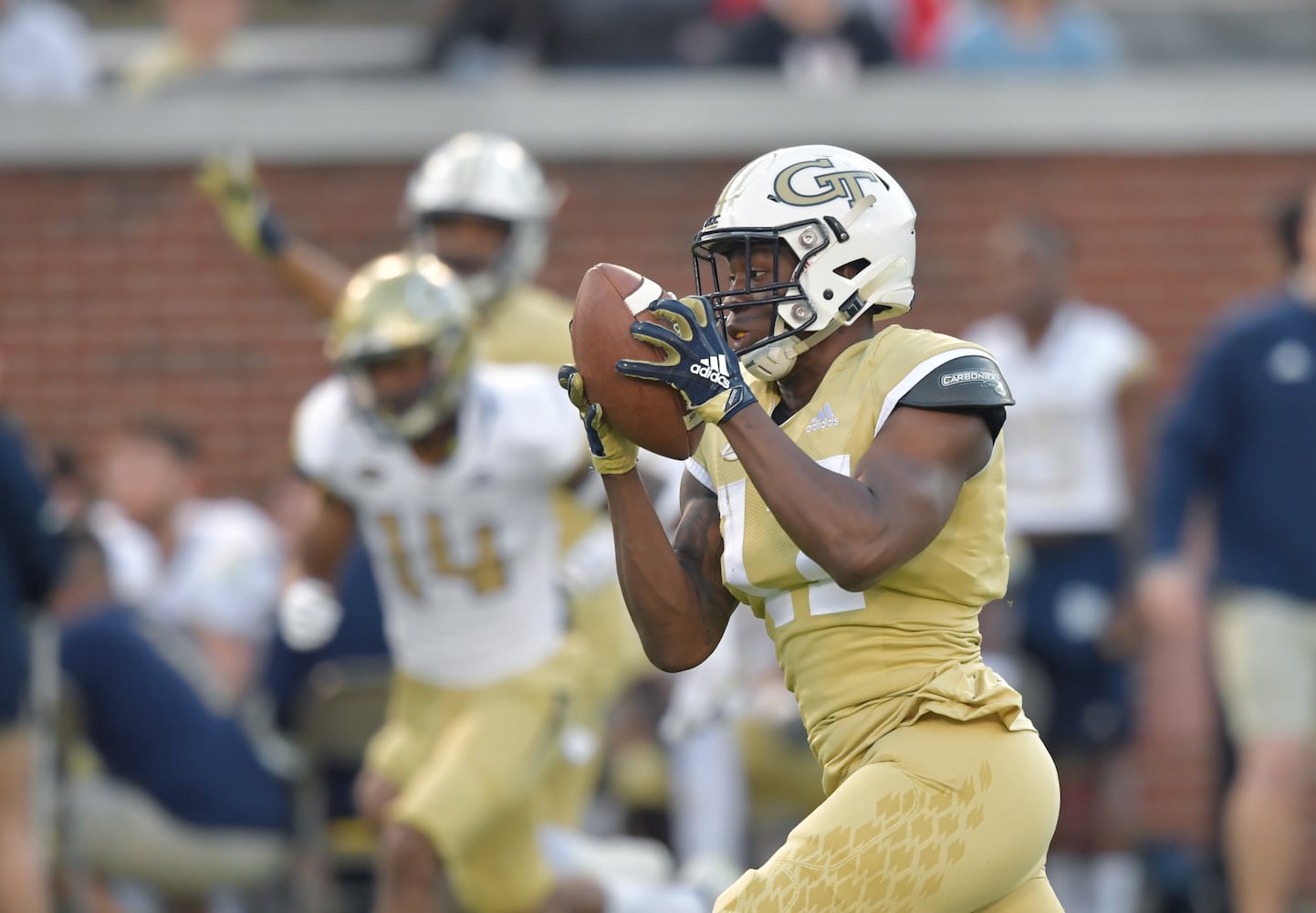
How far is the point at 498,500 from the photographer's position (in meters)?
6.36

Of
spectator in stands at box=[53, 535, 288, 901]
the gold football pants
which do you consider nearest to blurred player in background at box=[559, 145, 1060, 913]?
the gold football pants

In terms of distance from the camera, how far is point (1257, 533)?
24.1 ft

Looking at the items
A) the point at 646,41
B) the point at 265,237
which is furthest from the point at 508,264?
the point at 646,41

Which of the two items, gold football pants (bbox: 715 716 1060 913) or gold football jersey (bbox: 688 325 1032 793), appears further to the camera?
gold football jersey (bbox: 688 325 1032 793)

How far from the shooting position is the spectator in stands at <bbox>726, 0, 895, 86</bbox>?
971 centimetres

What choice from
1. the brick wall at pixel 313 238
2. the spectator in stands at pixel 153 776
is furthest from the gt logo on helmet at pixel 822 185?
the brick wall at pixel 313 238

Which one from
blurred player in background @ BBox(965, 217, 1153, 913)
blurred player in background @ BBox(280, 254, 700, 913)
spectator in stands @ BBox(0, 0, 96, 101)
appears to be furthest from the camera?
spectator in stands @ BBox(0, 0, 96, 101)

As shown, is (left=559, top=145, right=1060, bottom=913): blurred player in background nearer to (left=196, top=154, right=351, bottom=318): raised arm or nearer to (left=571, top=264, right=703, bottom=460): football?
(left=571, top=264, right=703, bottom=460): football

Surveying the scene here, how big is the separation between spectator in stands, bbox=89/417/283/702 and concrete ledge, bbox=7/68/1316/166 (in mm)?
1523

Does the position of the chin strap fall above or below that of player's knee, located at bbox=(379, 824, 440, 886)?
above

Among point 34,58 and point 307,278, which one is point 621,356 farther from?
point 34,58

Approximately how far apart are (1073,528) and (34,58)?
16.1ft

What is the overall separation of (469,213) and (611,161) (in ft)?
8.19

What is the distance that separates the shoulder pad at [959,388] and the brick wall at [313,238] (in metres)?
5.78
